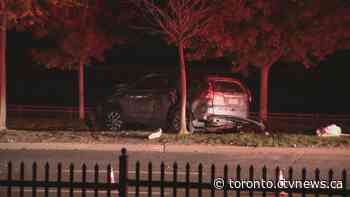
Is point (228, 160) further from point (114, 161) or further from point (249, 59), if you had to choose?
point (249, 59)

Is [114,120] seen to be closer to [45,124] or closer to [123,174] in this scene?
[45,124]

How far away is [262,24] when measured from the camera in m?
25.0

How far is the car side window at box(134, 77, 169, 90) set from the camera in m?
21.8

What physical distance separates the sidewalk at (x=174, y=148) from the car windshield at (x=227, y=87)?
3498mm

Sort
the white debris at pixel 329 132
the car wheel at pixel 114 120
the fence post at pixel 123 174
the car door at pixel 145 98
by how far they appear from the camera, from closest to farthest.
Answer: the fence post at pixel 123 174 → the white debris at pixel 329 132 → the car door at pixel 145 98 → the car wheel at pixel 114 120

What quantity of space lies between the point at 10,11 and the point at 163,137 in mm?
5413

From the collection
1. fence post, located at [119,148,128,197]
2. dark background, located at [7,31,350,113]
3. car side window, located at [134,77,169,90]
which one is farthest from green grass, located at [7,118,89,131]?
fence post, located at [119,148,128,197]

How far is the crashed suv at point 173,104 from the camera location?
67.8ft

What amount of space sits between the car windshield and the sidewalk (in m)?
3.50

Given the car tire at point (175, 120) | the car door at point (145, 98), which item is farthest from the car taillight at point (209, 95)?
the car door at point (145, 98)

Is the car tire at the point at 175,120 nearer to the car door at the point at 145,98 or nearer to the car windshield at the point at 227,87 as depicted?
the car door at the point at 145,98

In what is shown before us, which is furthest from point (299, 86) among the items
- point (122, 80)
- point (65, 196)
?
point (65, 196)

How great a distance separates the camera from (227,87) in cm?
2094

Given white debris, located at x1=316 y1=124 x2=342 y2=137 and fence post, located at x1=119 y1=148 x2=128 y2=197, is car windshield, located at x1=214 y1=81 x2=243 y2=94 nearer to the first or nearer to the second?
white debris, located at x1=316 y1=124 x2=342 y2=137
